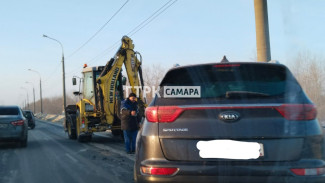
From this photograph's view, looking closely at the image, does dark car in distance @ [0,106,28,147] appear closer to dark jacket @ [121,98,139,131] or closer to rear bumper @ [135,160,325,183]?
dark jacket @ [121,98,139,131]

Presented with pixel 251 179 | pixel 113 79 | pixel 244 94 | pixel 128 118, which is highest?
pixel 113 79

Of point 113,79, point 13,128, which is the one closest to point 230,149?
point 113,79

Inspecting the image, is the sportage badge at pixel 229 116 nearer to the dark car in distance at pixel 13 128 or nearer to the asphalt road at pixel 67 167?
the asphalt road at pixel 67 167

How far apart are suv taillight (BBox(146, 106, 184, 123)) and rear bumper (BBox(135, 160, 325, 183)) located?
0.44 meters

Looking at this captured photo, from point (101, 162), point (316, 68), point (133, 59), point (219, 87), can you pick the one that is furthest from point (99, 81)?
point (316, 68)

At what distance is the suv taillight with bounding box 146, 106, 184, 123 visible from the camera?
304 centimetres

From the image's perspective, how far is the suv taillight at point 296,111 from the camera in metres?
2.89

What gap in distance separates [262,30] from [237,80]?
7.29 metres

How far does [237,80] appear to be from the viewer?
3236mm

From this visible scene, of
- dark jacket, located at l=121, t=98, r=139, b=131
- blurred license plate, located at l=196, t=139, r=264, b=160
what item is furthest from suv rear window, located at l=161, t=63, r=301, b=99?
dark jacket, located at l=121, t=98, r=139, b=131

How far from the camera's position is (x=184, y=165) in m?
2.94

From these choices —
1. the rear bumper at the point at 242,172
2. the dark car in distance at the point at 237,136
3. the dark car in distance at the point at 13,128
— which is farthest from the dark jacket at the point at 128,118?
the rear bumper at the point at 242,172

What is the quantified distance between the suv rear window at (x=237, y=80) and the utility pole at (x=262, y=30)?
6887mm

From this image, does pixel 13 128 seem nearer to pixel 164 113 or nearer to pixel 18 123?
pixel 18 123
